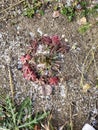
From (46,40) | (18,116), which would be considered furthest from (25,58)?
(18,116)

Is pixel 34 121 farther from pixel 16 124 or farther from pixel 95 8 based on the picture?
pixel 95 8

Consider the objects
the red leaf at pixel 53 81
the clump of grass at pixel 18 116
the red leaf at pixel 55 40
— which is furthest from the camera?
the red leaf at pixel 55 40

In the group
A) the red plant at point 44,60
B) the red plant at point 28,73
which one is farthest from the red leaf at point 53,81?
the red plant at point 28,73

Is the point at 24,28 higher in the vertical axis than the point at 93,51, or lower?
higher

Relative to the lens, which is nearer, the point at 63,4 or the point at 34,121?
the point at 34,121

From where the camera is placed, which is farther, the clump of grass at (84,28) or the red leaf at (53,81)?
the clump of grass at (84,28)

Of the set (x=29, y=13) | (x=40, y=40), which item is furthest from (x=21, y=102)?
(x=29, y=13)

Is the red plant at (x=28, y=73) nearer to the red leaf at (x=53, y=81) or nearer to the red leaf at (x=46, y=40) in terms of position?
the red leaf at (x=53, y=81)
